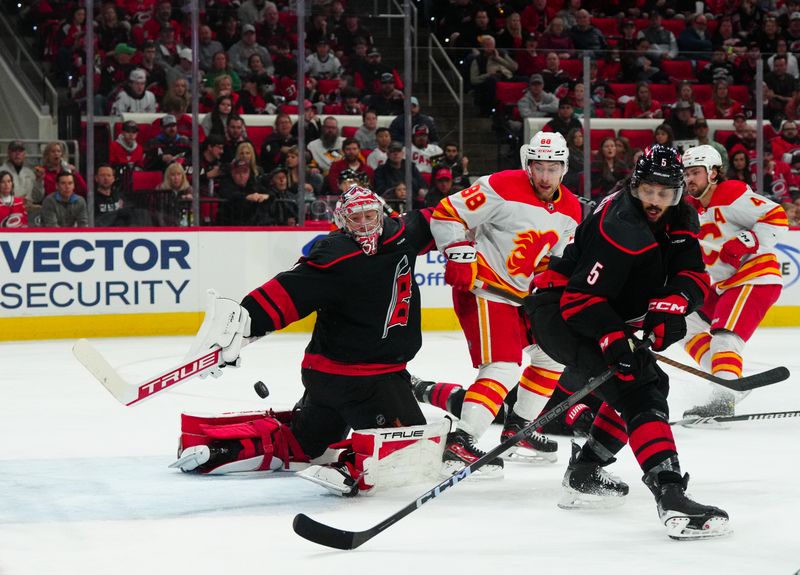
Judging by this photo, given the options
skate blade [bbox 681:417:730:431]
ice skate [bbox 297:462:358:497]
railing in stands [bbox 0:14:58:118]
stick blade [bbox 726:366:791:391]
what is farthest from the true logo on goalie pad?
railing in stands [bbox 0:14:58:118]

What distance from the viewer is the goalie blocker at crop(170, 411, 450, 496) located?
155 inches

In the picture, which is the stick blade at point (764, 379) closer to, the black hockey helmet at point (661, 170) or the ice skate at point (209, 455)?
the black hockey helmet at point (661, 170)

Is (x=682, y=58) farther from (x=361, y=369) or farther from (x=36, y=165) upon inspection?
(x=361, y=369)

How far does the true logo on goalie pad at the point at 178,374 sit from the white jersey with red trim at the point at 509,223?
4.03 ft

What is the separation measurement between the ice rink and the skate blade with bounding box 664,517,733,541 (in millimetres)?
31

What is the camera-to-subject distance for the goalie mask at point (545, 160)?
4703 mm

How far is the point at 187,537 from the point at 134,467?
1037 millimetres

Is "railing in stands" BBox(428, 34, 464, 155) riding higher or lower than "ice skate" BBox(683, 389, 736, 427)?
higher

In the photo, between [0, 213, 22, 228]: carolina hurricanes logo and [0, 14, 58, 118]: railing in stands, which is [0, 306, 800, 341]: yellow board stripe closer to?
[0, 213, 22, 228]: carolina hurricanes logo

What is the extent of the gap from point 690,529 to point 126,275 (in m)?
5.66

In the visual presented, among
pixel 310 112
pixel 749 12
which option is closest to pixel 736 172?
pixel 310 112

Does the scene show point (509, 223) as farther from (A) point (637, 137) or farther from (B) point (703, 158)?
(A) point (637, 137)

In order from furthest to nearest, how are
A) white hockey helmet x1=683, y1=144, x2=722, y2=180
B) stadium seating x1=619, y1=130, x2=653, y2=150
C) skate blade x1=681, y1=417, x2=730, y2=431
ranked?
stadium seating x1=619, y1=130, x2=653, y2=150
white hockey helmet x1=683, y1=144, x2=722, y2=180
skate blade x1=681, y1=417, x2=730, y2=431

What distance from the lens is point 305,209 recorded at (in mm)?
8781
